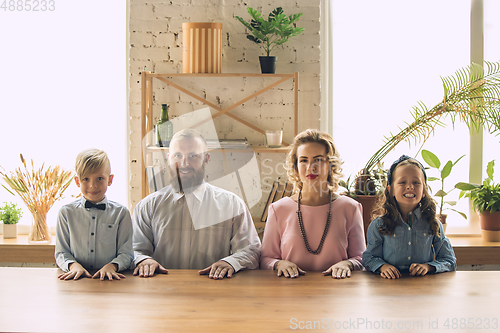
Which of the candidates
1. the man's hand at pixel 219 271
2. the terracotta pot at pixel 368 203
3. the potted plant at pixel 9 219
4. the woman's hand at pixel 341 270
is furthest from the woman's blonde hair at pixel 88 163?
the potted plant at pixel 9 219

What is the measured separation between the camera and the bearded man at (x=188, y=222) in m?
1.83

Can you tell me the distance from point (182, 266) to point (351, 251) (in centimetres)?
77

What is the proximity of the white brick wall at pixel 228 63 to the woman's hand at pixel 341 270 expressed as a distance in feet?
4.45

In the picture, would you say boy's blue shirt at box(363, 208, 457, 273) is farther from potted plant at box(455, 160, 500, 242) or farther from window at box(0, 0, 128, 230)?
window at box(0, 0, 128, 230)

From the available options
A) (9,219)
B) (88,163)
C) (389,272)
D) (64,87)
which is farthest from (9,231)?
(389,272)

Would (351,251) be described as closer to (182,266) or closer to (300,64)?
(182,266)

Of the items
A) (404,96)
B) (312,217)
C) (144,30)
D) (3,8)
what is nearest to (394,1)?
(404,96)

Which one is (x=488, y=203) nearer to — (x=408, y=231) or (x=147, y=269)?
(x=408, y=231)

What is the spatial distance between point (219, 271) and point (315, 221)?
1.55ft

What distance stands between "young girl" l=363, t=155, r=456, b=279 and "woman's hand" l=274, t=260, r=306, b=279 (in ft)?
0.93

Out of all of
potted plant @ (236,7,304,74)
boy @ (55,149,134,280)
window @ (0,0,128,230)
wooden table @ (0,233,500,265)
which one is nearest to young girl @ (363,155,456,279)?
boy @ (55,149,134,280)

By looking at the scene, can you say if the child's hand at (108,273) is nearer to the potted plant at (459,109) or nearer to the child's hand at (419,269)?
the child's hand at (419,269)

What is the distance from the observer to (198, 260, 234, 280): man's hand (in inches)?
58.9

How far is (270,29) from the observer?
2564mm
